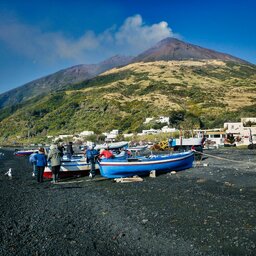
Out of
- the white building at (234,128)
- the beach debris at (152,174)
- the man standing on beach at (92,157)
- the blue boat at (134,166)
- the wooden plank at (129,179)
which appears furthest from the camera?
the white building at (234,128)

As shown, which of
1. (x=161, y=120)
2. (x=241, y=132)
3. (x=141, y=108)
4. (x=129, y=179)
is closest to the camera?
(x=129, y=179)

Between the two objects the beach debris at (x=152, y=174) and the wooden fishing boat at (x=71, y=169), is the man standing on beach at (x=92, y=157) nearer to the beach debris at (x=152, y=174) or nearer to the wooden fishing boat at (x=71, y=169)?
the wooden fishing boat at (x=71, y=169)

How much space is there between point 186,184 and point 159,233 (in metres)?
9.17

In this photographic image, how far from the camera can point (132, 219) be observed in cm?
1195

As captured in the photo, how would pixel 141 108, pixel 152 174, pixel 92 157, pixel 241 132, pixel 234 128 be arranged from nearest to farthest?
pixel 152 174, pixel 92 157, pixel 241 132, pixel 234 128, pixel 141 108

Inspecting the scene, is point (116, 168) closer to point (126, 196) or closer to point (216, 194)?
point (126, 196)

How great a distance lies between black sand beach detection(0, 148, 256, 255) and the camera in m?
9.10

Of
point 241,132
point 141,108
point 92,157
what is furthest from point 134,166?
point 141,108

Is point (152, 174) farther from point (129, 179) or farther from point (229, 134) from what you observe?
point (229, 134)

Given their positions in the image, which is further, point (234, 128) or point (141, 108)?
point (141, 108)

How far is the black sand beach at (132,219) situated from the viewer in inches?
358

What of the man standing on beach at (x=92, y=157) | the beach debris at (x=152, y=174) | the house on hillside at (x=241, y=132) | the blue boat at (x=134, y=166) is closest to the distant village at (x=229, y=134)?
the house on hillside at (x=241, y=132)

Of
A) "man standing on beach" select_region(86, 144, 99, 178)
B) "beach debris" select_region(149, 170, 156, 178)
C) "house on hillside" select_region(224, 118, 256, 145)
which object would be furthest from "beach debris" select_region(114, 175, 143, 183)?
"house on hillside" select_region(224, 118, 256, 145)

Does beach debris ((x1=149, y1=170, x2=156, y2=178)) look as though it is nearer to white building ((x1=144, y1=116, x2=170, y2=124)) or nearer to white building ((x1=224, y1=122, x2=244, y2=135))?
white building ((x1=224, y1=122, x2=244, y2=135))
